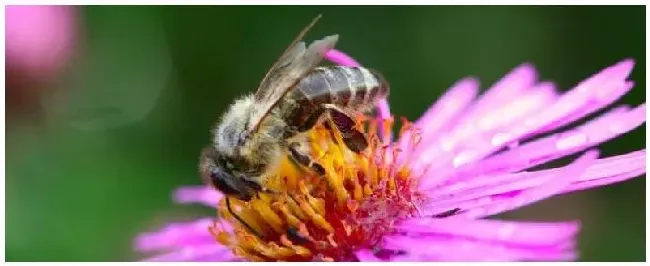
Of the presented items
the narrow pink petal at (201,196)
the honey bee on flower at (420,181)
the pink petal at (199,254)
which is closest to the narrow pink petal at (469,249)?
the honey bee on flower at (420,181)

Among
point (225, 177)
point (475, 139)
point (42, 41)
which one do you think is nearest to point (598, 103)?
point (475, 139)

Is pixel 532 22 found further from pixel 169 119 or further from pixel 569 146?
pixel 569 146

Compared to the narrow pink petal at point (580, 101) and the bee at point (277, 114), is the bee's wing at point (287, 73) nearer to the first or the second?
the bee at point (277, 114)

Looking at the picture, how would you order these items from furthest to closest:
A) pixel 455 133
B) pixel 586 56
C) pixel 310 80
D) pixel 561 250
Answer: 1. pixel 586 56
2. pixel 455 133
3. pixel 310 80
4. pixel 561 250

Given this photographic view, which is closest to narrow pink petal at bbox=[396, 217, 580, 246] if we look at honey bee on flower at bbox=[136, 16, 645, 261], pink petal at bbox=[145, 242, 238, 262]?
honey bee on flower at bbox=[136, 16, 645, 261]

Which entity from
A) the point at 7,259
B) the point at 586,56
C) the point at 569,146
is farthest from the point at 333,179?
the point at 586,56

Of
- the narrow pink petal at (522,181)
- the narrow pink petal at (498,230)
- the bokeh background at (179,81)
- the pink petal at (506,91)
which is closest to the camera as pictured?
the narrow pink petal at (498,230)

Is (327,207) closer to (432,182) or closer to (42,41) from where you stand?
(432,182)
